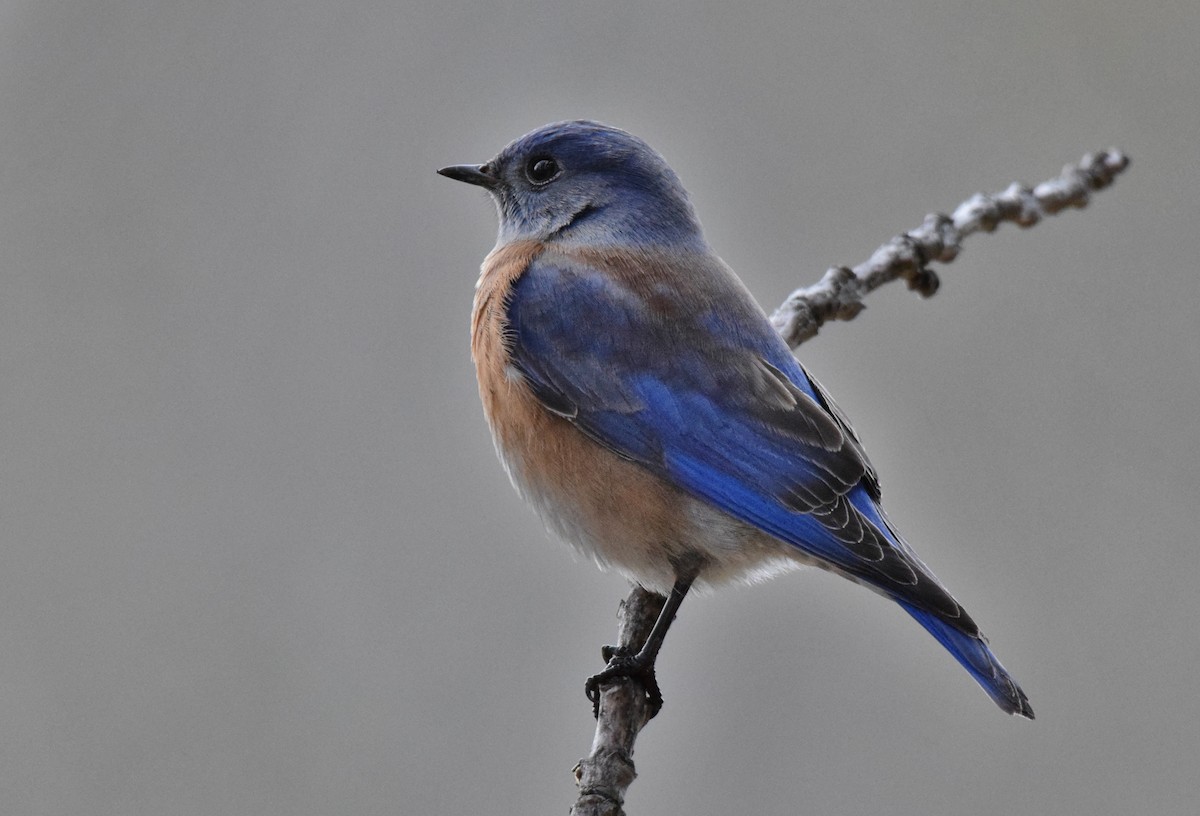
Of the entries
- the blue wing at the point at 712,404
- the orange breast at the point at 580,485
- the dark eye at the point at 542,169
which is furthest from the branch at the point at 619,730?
the dark eye at the point at 542,169

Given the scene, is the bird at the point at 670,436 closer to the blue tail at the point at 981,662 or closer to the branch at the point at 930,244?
the blue tail at the point at 981,662

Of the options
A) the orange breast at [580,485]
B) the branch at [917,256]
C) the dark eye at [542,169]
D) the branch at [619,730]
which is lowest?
the branch at [619,730]

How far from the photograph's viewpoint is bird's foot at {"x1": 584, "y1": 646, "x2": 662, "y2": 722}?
8.12ft

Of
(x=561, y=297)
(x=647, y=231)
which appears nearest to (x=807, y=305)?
(x=647, y=231)

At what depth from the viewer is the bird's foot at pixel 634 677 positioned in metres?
2.47

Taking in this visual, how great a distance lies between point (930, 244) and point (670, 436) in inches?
33.5

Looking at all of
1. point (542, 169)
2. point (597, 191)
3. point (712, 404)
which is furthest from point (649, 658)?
point (542, 169)

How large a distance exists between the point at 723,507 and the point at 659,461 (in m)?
0.17

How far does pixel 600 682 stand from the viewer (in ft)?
8.15

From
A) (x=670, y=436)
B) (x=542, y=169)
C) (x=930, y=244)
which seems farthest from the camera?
(x=542, y=169)

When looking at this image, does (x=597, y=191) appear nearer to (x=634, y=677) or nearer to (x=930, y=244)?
(x=930, y=244)

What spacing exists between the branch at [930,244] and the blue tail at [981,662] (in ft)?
2.88

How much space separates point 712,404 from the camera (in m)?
2.63

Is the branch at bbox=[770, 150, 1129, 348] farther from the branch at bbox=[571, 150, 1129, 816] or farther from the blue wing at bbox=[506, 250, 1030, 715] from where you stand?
the blue wing at bbox=[506, 250, 1030, 715]
